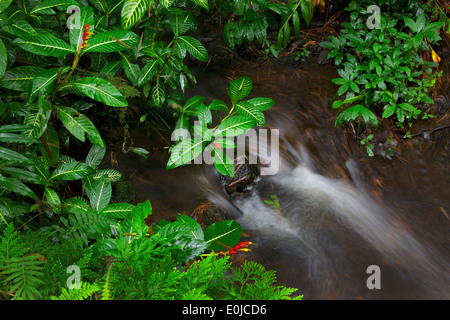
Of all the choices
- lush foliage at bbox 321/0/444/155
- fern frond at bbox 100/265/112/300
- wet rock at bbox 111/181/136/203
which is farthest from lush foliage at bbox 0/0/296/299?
lush foliage at bbox 321/0/444/155

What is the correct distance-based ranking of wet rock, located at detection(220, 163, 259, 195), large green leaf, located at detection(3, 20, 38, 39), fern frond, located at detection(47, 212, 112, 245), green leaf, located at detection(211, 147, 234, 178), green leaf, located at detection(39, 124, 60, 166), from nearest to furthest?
fern frond, located at detection(47, 212, 112, 245), large green leaf, located at detection(3, 20, 38, 39), green leaf, located at detection(39, 124, 60, 166), green leaf, located at detection(211, 147, 234, 178), wet rock, located at detection(220, 163, 259, 195)

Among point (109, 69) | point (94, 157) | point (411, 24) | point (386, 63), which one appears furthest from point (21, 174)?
point (411, 24)

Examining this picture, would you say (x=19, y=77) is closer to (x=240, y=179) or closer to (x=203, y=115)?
(x=203, y=115)

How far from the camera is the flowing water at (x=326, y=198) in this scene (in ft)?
7.30

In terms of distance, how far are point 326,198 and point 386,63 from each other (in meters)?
1.30

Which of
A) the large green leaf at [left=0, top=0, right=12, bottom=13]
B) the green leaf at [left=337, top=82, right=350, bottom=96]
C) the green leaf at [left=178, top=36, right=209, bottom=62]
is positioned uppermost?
the green leaf at [left=337, top=82, right=350, bottom=96]

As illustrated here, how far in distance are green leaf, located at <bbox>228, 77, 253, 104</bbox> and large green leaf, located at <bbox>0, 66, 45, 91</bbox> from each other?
1080mm

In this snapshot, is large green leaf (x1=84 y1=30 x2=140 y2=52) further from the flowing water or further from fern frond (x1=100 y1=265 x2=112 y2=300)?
fern frond (x1=100 y1=265 x2=112 y2=300)

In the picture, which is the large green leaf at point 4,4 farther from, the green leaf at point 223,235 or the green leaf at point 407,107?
the green leaf at point 407,107

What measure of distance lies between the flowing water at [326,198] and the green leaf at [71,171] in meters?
0.60

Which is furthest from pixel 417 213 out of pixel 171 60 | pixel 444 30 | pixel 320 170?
pixel 171 60

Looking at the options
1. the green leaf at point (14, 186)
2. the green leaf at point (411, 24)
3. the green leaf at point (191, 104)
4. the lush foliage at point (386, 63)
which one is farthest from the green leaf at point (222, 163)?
the green leaf at point (411, 24)

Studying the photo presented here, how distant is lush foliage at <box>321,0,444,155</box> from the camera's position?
9.43 feet

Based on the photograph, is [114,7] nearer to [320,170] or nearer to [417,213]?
[320,170]
